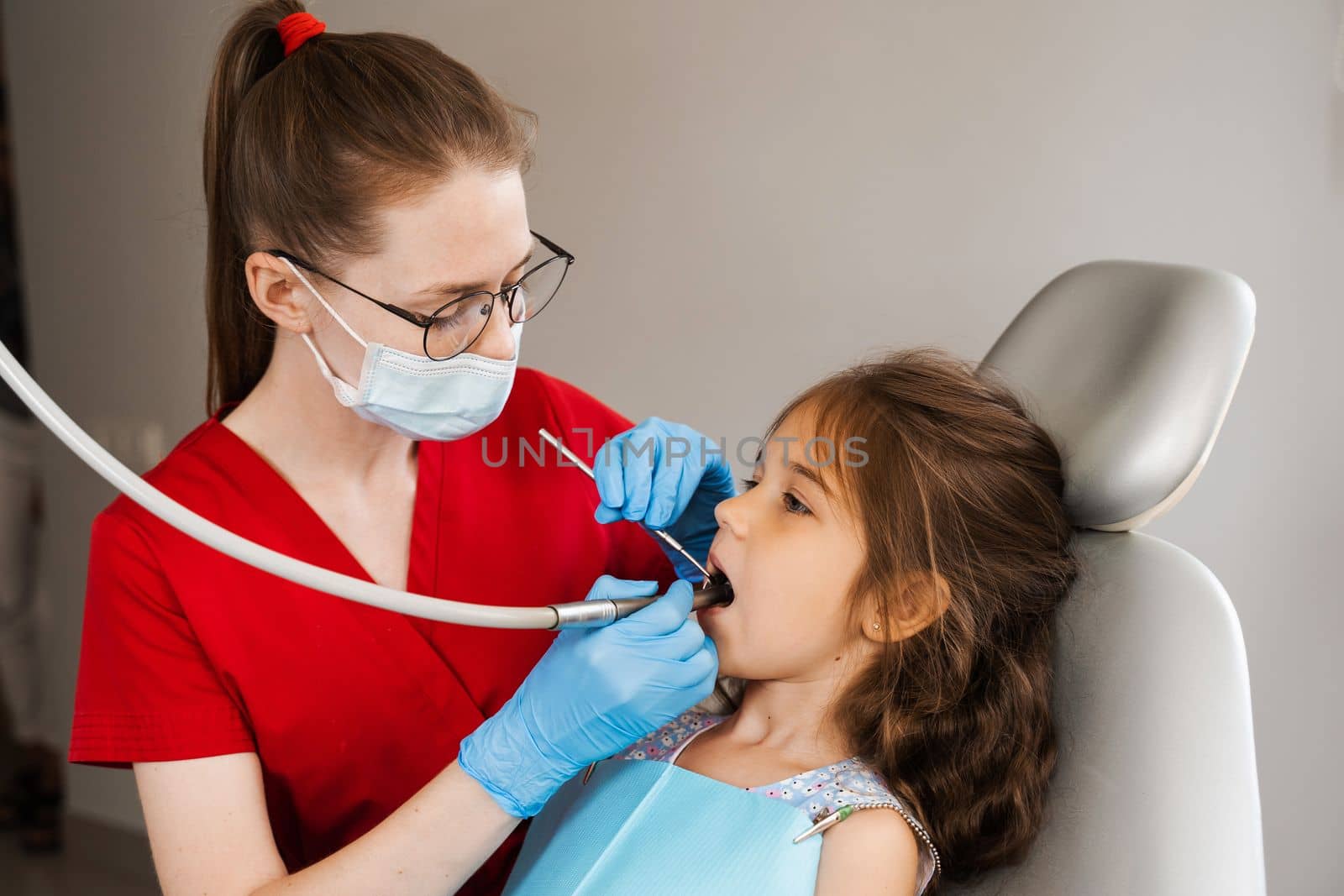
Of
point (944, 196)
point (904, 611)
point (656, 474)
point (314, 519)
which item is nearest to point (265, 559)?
point (314, 519)

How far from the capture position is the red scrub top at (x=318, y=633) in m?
1.11

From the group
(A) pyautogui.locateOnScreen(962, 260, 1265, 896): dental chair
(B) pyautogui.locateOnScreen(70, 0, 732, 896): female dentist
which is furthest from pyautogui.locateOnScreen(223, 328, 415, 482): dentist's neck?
(A) pyautogui.locateOnScreen(962, 260, 1265, 896): dental chair

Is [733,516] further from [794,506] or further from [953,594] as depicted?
[953,594]

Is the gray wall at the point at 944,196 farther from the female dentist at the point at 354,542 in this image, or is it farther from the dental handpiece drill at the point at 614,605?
the dental handpiece drill at the point at 614,605

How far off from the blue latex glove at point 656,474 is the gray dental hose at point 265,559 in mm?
262

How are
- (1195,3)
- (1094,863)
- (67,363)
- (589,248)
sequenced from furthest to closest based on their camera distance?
(67,363) < (589,248) < (1195,3) < (1094,863)

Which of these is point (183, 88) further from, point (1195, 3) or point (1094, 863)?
point (1094, 863)

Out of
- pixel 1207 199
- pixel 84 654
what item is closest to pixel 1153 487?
pixel 1207 199

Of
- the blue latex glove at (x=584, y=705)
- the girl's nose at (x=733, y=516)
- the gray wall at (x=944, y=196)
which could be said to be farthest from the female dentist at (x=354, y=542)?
the gray wall at (x=944, y=196)

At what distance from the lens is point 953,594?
113 cm

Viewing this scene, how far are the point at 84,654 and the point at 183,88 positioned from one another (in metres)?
1.77

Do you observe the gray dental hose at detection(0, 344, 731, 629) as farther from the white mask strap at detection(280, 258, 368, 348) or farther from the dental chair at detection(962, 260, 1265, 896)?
the dental chair at detection(962, 260, 1265, 896)

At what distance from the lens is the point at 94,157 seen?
2.65 metres

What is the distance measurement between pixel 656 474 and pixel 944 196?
0.85 m
